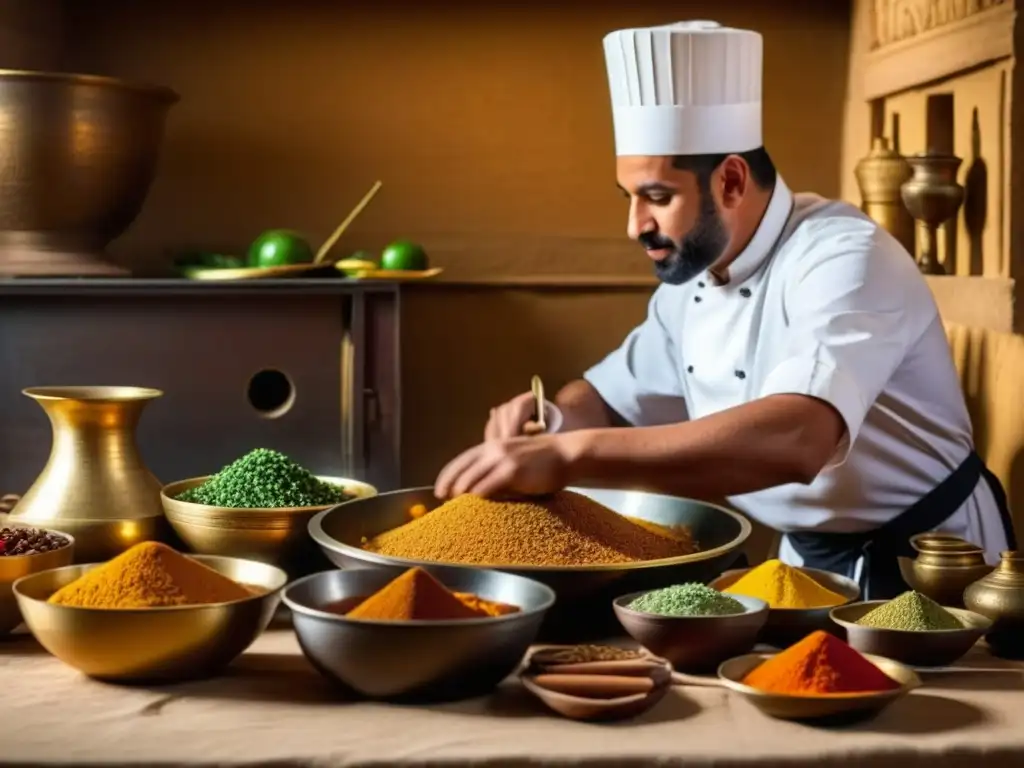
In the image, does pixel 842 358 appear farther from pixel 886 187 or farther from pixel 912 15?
pixel 912 15

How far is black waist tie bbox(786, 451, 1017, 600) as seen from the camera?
2.26 m

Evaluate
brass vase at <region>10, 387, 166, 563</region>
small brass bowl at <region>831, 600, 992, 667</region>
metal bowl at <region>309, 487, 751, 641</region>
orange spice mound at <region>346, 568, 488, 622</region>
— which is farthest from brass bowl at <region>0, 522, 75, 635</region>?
small brass bowl at <region>831, 600, 992, 667</region>

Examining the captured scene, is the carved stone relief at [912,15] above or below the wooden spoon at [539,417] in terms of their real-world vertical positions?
above

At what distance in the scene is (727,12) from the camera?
134 inches

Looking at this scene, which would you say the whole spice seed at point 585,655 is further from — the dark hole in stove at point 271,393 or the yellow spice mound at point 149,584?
the dark hole in stove at point 271,393

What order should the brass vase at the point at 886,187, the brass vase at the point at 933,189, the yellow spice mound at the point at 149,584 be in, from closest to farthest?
the yellow spice mound at the point at 149,584 → the brass vase at the point at 933,189 → the brass vase at the point at 886,187

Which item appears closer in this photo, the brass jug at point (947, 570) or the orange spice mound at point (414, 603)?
the orange spice mound at point (414, 603)

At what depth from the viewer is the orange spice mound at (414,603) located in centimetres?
122

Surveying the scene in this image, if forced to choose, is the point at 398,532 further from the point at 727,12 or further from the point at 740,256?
the point at 727,12

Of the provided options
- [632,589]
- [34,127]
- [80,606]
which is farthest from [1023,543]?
[34,127]

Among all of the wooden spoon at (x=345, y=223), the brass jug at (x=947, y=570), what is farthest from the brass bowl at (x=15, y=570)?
the wooden spoon at (x=345, y=223)

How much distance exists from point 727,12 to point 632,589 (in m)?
2.32

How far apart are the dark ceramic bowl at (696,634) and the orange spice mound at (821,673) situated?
0.08 m

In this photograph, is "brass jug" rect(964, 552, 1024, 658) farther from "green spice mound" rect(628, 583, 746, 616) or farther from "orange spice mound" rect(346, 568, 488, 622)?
"orange spice mound" rect(346, 568, 488, 622)
